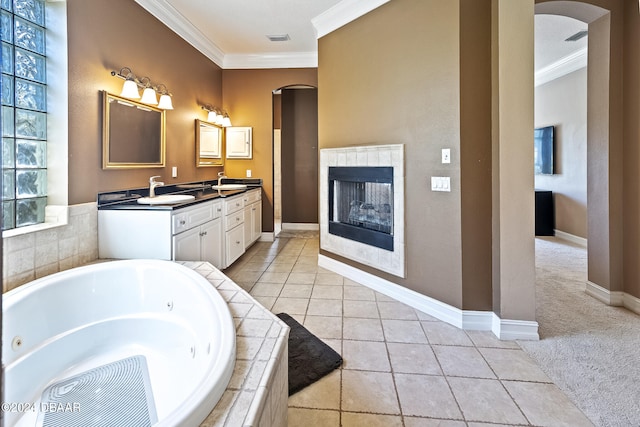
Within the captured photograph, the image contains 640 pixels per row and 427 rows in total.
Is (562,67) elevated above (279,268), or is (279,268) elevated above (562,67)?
(562,67)

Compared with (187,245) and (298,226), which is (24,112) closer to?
(187,245)

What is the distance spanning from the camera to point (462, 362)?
2119mm

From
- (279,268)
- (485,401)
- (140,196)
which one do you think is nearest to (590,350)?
(485,401)

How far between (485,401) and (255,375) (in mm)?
1292

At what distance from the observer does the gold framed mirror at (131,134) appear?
2.71 m

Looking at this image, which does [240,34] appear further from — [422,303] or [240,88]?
[422,303]

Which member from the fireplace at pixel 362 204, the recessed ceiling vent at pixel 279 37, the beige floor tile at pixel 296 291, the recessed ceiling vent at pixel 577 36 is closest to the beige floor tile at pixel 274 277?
the beige floor tile at pixel 296 291

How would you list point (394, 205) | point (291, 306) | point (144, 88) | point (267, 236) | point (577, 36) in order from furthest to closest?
point (267, 236)
point (577, 36)
point (144, 88)
point (394, 205)
point (291, 306)

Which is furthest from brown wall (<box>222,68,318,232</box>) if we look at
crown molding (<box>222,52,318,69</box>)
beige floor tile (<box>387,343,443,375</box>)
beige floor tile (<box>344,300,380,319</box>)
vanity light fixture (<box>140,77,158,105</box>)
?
beige floor tile (<box>387,343,443,375</box>)

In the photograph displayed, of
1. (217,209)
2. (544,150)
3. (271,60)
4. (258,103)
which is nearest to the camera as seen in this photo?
(217,209)

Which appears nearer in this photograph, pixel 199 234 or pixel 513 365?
pixel 513 365

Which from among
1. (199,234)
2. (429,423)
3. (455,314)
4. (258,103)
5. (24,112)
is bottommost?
(429,423)

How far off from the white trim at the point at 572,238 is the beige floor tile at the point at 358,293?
363 centimetres

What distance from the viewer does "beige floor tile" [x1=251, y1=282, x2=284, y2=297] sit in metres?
3.22
